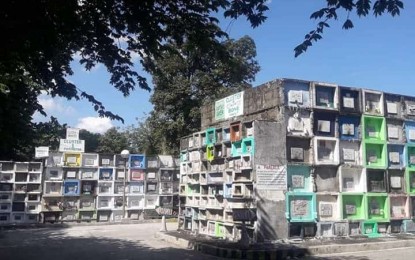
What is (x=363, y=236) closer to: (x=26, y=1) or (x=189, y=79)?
(x=26, y=1)

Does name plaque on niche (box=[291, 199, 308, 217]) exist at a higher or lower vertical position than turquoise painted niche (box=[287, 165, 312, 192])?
lower

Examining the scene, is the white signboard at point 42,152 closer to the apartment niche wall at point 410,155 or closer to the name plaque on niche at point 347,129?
the name plaque on niche at point 347,129

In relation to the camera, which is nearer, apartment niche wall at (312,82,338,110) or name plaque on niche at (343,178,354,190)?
apartment niche wall at (312,82,338,110)

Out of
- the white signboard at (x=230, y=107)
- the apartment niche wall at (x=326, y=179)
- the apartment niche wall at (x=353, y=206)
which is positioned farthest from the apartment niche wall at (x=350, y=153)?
the white signboard at (x=230, y=107)

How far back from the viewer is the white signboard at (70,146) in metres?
21.8

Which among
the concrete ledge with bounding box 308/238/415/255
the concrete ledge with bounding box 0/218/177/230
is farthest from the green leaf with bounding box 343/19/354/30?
the concrete ledge with bounding box 0/218/177/230

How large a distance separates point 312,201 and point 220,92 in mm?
14186

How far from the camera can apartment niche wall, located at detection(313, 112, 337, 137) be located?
13539 mm

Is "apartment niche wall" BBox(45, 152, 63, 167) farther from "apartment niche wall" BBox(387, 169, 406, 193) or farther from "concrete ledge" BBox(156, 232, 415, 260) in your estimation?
"apartment niche wall" BBox(387, 169, 406, 193)

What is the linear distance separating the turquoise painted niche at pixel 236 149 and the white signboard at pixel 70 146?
446 inches

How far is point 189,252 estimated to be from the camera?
12.2m

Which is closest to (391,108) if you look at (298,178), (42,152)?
(298,178)

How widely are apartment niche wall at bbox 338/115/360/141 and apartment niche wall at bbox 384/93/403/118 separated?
1.36m

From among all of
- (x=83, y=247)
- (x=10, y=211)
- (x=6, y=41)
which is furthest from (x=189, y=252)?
(x=10, y=211)
